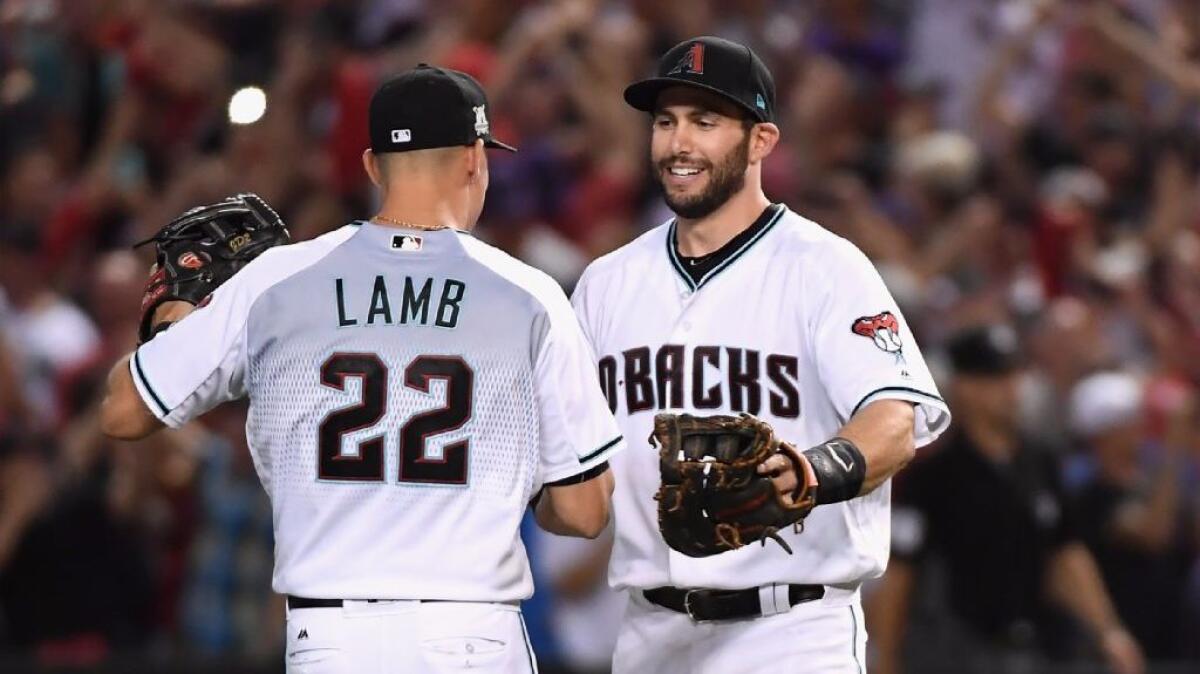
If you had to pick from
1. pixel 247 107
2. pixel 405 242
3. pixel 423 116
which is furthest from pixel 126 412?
pixel 247 107

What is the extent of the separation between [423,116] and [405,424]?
681 mm

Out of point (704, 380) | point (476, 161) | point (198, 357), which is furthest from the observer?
point (704, 380)

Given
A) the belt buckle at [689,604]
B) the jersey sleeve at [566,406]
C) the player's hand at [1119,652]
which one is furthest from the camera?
the player's hand at [1119,652]

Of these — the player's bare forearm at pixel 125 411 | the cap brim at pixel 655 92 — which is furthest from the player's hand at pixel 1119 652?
the player's bare forearm at pixel 125 411

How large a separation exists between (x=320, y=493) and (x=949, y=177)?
5629 millimetres

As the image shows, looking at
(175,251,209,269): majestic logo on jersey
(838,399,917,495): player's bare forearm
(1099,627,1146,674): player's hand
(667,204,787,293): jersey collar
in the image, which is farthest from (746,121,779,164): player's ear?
(1099,627,1146,674): player's hand

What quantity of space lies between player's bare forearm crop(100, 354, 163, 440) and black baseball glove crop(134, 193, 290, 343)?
269 mm

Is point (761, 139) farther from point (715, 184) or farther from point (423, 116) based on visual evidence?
point (423, 116)

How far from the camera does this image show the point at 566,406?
4117mm

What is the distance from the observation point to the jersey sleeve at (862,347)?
444cm

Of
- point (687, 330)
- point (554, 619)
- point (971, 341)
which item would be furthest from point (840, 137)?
point (687, 330)

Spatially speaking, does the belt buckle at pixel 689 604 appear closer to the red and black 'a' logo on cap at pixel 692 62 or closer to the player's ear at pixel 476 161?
the player's ear at pixel 476 161

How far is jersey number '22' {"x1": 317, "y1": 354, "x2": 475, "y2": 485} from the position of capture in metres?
3.99

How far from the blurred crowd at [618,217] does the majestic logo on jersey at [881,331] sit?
2.55 metres
